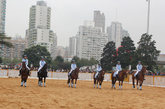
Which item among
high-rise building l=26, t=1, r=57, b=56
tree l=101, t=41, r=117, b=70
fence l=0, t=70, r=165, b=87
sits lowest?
fence l=0, t=70, r=165, b=87

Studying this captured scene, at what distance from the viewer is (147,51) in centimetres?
4569

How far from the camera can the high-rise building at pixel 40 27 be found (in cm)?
16995

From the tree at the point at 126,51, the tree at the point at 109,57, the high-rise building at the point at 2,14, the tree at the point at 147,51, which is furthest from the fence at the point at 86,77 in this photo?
the high-rise building at the point at 2,14

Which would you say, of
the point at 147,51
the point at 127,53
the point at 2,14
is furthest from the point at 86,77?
the point at 2,14

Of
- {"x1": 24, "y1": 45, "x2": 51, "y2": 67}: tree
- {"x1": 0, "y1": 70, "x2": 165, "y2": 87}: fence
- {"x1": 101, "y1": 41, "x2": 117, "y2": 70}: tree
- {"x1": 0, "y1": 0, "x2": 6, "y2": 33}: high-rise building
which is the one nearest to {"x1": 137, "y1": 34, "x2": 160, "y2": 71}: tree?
{"x1": 0, "y1": 70, "x2": 165, "y2": 87}: fence

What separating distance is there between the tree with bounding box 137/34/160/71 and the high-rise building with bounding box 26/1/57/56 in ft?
418

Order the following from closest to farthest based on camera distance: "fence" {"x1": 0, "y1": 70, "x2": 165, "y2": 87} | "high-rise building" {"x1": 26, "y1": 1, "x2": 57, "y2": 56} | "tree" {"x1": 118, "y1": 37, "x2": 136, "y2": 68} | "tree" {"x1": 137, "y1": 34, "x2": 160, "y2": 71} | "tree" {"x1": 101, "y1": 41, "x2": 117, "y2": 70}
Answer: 1. "fence" {"x1": 0, "y1": 70, "x2": 165, "y2": 87}
2. "tree" {"x1": 137, "y1": 34, "x2": 160, "y2": 71}
3. "tree" {"x1": 118, "y1": 37, "x2": 136, "y2": 68}
4. "tree" {"x1": 101, "y1": 41, "x2": 117, "y2": 70}
5. "high-rise building" {"x1": 26, "y1": 1, "x2": 57, "y2": 56}

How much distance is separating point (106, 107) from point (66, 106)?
1.79 metres

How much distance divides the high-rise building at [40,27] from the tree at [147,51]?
127 meters

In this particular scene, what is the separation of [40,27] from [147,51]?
133550 millimetres

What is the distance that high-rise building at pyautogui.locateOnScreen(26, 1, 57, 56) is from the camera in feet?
558

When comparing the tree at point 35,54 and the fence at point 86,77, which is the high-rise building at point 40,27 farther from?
the fence at point 86,77

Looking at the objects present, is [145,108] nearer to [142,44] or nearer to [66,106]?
[66,106]

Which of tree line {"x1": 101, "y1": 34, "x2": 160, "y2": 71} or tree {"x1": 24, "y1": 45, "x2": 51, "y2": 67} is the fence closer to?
tree line {"x1": 101, "y1": 34, "x2": 160, "y2": 71}
